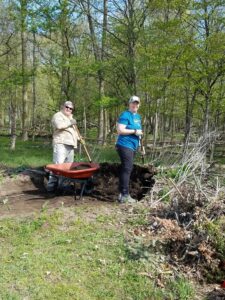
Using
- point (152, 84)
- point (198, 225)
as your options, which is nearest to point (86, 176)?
point (198, 225)

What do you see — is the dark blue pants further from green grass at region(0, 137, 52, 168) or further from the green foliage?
green grass at region(0, 137, 52, 168)

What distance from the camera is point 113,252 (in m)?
4.12

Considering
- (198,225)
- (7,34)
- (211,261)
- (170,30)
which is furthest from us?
(7,34)

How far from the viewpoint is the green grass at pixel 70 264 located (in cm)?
346

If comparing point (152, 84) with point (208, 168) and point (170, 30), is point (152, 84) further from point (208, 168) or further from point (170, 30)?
point (208, 168)

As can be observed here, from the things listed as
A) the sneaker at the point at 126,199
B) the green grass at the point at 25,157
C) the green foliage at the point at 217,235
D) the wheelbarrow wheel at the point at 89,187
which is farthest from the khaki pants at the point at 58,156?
the green foliage at the point at 217,235

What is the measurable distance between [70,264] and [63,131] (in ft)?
10.8

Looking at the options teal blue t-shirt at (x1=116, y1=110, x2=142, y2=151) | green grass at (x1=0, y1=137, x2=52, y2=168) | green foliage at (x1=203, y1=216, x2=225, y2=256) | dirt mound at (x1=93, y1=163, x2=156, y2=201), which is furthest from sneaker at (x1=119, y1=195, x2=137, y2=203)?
green grass at (x1=0, y1=137, x2=52, y2=168)

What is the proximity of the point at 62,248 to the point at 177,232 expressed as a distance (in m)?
1.30

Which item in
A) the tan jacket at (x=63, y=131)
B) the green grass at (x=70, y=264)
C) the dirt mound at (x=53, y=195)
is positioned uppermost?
the tan jacket at (x=63, y=131)

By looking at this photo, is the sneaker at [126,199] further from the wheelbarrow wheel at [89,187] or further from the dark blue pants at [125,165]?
the wheelbarrow wheel at [89,187]

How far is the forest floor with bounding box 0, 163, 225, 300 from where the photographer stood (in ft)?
11.6

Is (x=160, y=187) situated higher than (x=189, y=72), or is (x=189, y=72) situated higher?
(x=189, y=72)

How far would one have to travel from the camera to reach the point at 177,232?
415 centimetres
